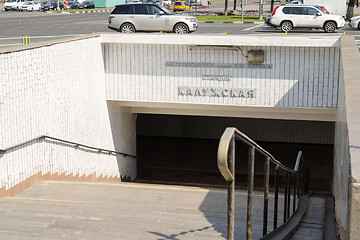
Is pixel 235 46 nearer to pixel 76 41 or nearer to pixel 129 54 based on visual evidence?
pixel 129 54

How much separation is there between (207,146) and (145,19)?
644 cm

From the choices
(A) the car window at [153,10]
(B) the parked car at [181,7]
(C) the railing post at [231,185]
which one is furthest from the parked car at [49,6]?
(C) the railing post at [231,185]

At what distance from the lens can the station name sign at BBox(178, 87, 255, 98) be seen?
15461mm

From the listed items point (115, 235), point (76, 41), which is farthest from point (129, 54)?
point (115, 235)

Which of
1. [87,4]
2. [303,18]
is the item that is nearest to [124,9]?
[303,18]

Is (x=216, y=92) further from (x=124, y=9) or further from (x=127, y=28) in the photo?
(x=124, y=9)

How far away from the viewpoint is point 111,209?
788 centimetres

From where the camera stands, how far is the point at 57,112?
1205 centimetres

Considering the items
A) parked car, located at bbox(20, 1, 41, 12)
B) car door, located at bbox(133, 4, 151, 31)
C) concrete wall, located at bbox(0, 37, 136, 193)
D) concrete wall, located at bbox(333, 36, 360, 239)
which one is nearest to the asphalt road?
car door, located at bbox(133, 4, 151, 31)

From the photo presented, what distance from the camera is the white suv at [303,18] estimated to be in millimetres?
27844

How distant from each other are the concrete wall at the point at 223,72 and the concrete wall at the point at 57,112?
887 mm

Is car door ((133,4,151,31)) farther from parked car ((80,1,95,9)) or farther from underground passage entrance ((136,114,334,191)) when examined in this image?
parked car ((80,1,95,9))

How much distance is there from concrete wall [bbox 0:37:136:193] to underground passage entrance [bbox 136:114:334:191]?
163 inches

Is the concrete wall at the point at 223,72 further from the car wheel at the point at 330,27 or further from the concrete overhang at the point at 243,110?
the car wheel at the point at 330,27
